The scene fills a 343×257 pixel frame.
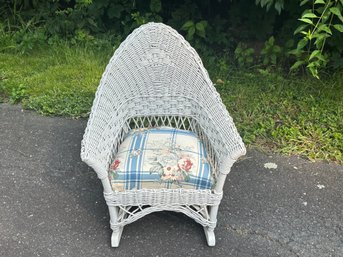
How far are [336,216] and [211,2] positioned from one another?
269cm

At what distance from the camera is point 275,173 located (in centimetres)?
315

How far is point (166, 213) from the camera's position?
9.22 ft

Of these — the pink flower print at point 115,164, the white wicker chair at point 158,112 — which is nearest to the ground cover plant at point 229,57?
the white wicker chair at point 158,112

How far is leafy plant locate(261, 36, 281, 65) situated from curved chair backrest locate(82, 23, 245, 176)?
1582 millimetres

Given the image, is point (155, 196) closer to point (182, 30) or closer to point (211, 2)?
point (182, 30)

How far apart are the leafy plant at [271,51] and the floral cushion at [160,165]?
5.81ft

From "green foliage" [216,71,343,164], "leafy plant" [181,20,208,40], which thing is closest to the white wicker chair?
"green foliage" [216,71,343,164]

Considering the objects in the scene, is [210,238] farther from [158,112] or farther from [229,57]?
[229,57]

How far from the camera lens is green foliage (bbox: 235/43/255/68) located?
4297 mm

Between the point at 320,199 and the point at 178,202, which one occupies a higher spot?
the point at 178,202

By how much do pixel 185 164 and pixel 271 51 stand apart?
2.09m

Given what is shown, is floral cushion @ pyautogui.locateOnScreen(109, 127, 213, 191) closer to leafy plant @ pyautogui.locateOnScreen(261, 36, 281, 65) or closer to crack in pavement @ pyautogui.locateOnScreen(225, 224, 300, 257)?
crack in pavement @ pyautogui.locateOnScreen(225, 224, 300, 257)

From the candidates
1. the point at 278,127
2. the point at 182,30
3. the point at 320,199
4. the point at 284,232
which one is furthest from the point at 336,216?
the point at 182,30

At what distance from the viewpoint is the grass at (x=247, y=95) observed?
342cm
